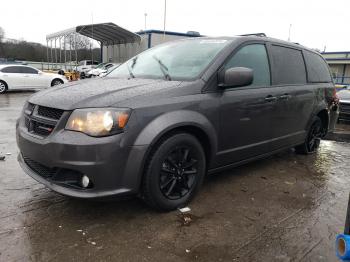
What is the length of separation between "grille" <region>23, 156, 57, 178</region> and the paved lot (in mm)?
393

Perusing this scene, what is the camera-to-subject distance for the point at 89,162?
2.47 meters

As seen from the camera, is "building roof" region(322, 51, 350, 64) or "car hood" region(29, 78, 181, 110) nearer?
"car hood" region(29, 78, 181, 110)

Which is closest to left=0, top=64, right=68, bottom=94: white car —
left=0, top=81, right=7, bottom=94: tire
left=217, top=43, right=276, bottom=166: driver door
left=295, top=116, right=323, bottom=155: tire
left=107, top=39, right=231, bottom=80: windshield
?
left=0, top=81, right=7, bottom=94: tire

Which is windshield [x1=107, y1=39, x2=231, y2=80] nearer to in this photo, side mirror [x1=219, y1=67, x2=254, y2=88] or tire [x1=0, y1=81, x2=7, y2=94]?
side mirror [x1=219, y1=67, x2=254, y2=88]

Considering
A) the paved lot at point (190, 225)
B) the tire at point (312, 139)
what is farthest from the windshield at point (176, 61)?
the tire at point (312, 139)

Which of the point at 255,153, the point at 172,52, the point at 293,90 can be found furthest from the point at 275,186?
the point at 172,52

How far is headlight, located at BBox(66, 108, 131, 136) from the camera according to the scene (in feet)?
8.22

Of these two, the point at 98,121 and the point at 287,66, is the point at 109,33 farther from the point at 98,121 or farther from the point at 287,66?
the point at 98,121

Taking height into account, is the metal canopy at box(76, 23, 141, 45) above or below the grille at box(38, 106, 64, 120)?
above

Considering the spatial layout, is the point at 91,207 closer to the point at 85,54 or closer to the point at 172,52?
the point at 172,52

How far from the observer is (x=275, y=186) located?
12.8 ft

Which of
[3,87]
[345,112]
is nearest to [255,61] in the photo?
[345,112]

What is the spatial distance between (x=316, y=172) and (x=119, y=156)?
10.5ft

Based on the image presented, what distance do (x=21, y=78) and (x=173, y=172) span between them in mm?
14906
